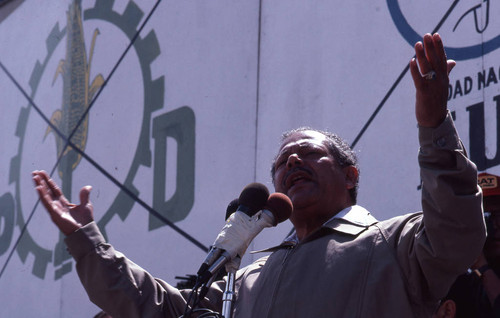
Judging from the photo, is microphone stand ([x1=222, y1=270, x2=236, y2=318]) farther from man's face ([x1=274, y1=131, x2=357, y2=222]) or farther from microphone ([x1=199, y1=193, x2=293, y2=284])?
man's face ([x1=274, y1=131, x2=357, y2=222])

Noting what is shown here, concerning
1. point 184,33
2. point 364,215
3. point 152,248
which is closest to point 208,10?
point 184,33

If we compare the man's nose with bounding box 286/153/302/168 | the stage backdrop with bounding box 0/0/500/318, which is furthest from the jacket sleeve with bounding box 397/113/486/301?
the stage backdrop with bounding box 0/0/500/318

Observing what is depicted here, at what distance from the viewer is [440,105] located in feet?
7.41

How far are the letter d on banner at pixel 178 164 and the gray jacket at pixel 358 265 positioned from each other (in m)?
2.81

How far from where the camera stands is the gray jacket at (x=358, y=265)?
225cm

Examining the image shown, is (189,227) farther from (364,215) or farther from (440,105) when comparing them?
(440,105)

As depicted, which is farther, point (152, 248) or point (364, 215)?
point (152, 248)

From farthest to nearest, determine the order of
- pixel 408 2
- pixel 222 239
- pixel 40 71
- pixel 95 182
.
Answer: pixel 40 71 < pixel 95 182 < pixel 408 2 < pixel 222 239

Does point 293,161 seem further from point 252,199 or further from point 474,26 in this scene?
point 474,26

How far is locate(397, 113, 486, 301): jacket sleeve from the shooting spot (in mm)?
2229

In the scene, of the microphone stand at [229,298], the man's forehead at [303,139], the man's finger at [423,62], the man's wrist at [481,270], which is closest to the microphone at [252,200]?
the microphone stand at [229,298]

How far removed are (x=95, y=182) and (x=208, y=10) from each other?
1688 mm

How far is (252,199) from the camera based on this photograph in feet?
7.73

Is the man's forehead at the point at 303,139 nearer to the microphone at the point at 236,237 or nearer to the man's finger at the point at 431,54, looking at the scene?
the microphone at the point at 236,237
